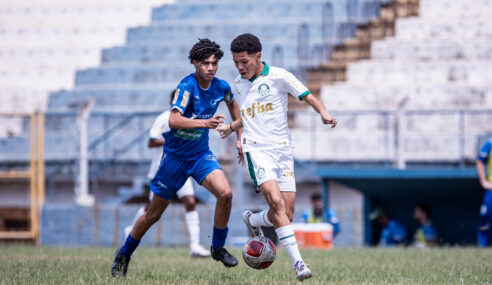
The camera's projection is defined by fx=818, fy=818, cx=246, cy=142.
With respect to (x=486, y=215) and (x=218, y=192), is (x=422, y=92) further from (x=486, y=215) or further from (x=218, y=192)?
(x=218, y=192)

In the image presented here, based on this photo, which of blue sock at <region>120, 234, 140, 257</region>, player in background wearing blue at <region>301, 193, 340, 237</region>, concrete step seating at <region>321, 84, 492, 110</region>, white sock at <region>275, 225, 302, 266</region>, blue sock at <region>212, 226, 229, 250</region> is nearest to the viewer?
white sock at <region>275, 225, 302, 266</region>

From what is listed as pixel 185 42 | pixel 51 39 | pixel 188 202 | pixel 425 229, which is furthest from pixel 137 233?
pixel 51 39

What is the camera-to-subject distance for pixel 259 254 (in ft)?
21.3

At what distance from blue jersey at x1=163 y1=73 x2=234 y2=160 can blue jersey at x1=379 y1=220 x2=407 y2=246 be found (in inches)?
335

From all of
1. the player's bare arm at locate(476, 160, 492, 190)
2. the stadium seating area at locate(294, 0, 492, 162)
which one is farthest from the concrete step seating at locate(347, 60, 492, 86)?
the player's bare arm at locate(476, 160, 492, 190)

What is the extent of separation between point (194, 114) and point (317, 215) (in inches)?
355

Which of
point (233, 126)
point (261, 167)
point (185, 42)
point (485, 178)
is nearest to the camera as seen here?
point (261, 167)

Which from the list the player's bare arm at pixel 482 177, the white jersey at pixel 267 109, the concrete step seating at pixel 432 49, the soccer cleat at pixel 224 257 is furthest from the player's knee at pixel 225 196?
the concrete step seating at pixel 432 49

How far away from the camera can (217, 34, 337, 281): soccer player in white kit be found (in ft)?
22.2

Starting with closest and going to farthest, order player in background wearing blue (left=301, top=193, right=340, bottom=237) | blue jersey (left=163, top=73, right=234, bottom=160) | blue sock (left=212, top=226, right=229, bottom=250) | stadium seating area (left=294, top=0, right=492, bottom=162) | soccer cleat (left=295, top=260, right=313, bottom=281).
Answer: soccer cleat (left=295, top=260, right=313, bottom=281), blue jersey (left=163, top=73, right=234, bottom=160), blue sock (left=212, top=226, right=229, bottom=250), player in background wearing blue (left=301, top=193, right=340, bottom=237), stadium seating area (left=294, top=0, right=492, bottom=162)

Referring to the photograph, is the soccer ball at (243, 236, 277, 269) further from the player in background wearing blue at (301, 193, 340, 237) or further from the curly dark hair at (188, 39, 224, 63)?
the player in background wearing blue at (301, 193, 340, 237)

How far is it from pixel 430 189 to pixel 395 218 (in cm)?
190

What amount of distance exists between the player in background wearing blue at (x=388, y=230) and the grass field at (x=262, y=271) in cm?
490

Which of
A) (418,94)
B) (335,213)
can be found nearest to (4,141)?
(335,213)
